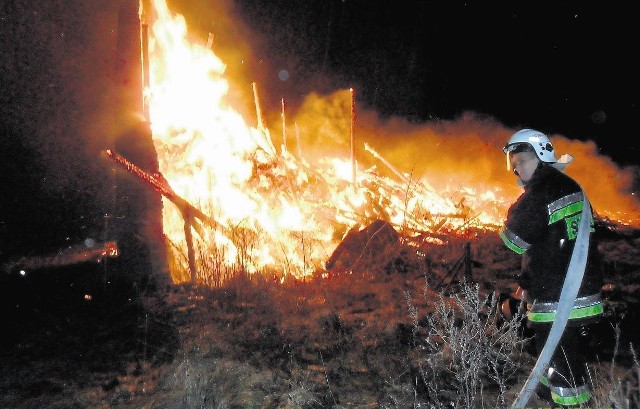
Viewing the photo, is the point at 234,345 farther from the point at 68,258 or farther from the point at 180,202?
the point at 180,202

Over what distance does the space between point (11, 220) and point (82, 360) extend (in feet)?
5.96

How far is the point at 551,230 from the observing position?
2916mm

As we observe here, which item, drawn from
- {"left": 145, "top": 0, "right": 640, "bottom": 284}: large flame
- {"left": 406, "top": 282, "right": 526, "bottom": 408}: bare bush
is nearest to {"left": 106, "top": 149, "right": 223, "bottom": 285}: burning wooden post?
{"left": 145, "top": 0, "right": 640, "bottom": 284}: large flame

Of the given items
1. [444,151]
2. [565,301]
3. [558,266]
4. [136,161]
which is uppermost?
[444,151]

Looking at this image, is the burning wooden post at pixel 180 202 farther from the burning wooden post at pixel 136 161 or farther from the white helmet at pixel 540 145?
the white helmet at pixel 540 145

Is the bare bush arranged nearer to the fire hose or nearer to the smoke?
the fire hose

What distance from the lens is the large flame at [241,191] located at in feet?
21.5

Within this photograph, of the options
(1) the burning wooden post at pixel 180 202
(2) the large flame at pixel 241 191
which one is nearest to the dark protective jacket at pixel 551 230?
(2) the large flame at pixel 241 191

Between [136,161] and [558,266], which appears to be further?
[136,161]

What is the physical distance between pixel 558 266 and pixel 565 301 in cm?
25

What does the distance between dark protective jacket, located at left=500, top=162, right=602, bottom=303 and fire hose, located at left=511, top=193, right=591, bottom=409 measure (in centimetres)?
5

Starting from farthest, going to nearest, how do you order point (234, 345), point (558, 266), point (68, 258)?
point (68, 258) → point (234, 345) → point (558, 266)

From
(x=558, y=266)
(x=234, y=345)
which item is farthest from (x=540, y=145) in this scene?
(x=234, y=345)

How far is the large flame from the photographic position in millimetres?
6543
